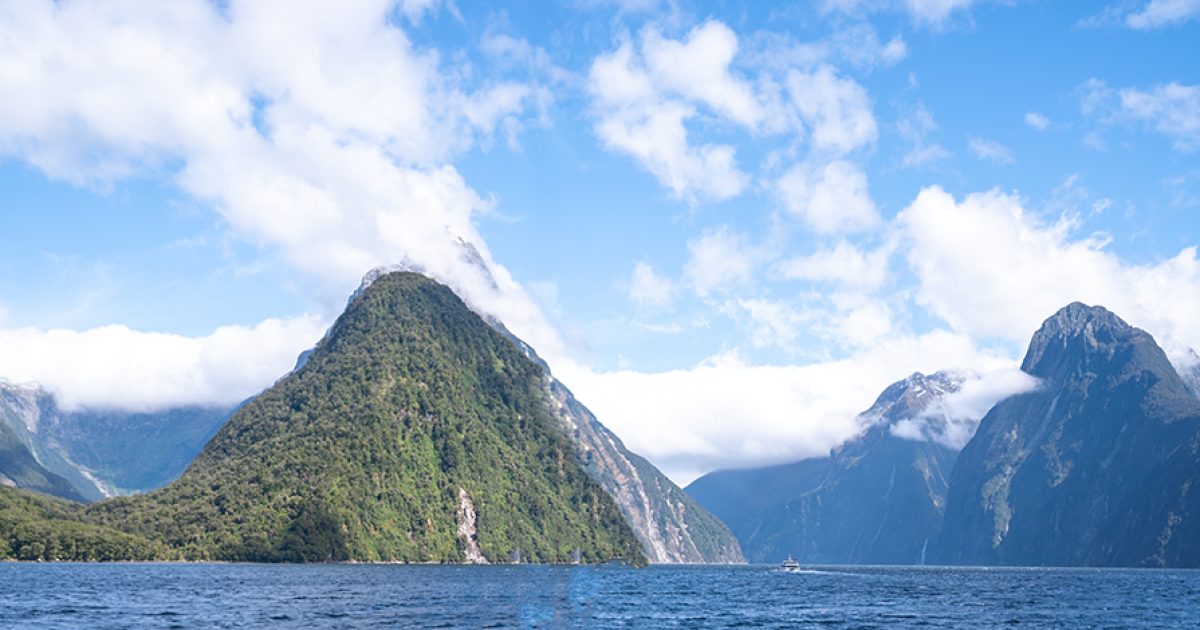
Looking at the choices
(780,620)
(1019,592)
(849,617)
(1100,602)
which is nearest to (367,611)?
(780,620)

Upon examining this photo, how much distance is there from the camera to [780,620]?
409ft

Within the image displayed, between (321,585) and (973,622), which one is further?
(321,585)

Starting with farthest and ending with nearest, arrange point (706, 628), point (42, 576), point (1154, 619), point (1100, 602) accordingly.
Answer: point (42, 576) → point (1100, 602) → point (1154, 619) → point (706, 628)

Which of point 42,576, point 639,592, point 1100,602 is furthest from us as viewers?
point 639,592

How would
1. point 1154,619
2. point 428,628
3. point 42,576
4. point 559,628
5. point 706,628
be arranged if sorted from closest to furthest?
point 428,628 → point 559,628 → point 706,628 → point 1154,619 → point 42,576

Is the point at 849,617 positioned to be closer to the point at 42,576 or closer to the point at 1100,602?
the point at 1100,602

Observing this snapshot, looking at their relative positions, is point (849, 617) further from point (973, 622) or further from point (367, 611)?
point (367, 611)

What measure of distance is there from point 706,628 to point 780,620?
1732 cm

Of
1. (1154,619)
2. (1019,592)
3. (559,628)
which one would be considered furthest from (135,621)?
(1019,592)

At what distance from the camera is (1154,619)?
12925cm

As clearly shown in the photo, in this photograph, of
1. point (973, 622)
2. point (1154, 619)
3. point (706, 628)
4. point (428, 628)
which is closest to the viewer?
point (428, 628)

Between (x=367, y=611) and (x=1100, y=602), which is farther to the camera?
(x=1100, y=602)

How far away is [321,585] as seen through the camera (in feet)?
556

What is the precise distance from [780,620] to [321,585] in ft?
293
